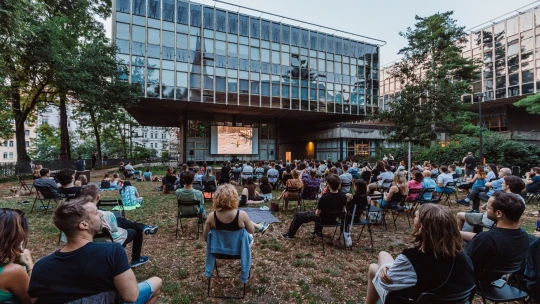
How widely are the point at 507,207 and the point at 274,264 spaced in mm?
3130

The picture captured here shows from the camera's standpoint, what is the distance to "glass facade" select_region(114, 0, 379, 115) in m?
23.2

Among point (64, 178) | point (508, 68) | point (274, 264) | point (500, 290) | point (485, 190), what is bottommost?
point (274, 264)

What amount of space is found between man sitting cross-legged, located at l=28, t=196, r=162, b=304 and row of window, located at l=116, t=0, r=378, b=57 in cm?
2697

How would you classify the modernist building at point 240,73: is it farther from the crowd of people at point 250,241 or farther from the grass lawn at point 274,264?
the crowd of people at point 250,241

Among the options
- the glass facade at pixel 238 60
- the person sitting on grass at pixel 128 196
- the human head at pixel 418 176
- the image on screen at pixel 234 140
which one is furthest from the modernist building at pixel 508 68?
the person sitting on grass at pixel 128 196

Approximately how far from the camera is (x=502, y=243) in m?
2.31

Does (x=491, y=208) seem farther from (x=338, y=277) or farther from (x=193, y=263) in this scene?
(x=193, y=263)

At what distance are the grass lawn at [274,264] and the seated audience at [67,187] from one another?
85cm

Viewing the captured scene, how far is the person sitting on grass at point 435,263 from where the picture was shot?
6.08 ft

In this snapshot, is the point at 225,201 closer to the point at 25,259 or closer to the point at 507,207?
the point at 25,259

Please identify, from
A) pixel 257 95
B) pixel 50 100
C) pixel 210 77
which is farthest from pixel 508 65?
pixel 50 100

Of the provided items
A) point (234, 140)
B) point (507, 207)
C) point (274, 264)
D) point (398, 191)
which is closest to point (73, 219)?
point (274, 264)

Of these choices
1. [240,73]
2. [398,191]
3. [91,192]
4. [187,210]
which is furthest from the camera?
[240,73]

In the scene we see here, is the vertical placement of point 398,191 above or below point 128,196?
above
